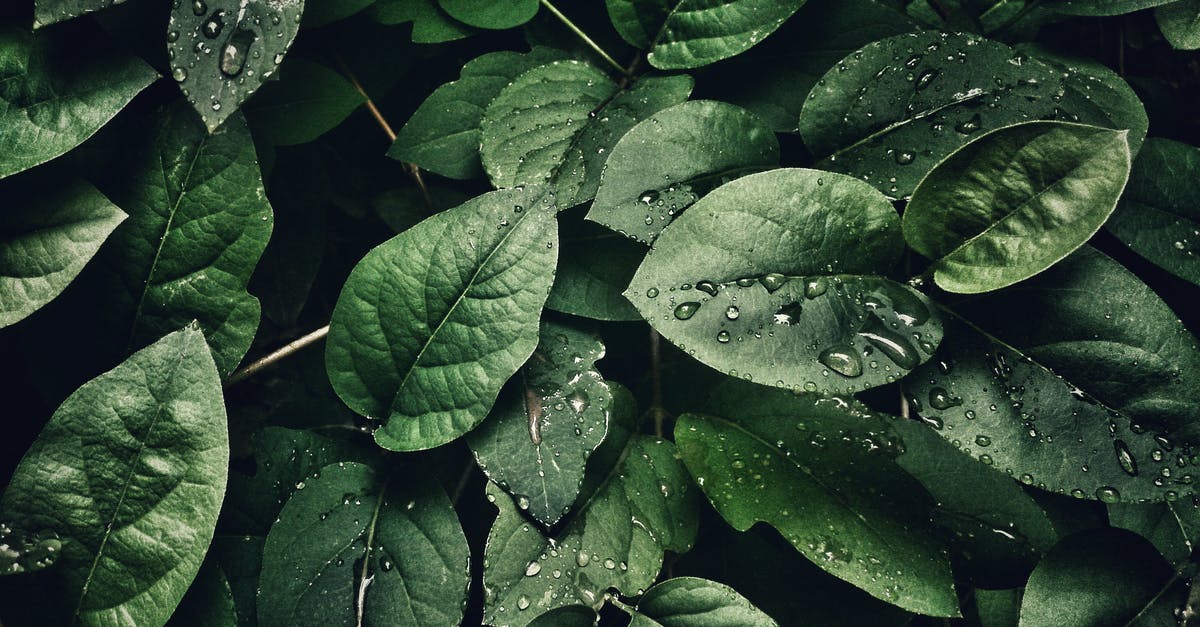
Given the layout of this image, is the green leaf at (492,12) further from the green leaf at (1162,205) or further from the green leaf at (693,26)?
the green leaf at (1162,205)

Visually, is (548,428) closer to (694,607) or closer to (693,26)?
(694,607)

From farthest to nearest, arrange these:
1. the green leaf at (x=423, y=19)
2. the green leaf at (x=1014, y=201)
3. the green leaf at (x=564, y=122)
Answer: the green leaf at (x=423, y=19) < the green leaf at (x=564, y=122) < the green leaf at (x=1014, y=201)

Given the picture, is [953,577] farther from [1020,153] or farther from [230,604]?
[230,604]

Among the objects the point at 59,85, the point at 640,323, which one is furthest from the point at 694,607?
the point at 59,85

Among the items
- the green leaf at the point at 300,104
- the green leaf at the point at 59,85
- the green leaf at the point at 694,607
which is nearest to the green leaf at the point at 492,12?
the green leaf at the point at 300,104

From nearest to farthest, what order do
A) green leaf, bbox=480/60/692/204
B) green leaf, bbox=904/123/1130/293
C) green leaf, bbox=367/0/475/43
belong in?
1. green leaf, bbox=904/123/1130/293
2. green leaf, bbox=480/60/692/204
3. green leaf, bbox=367/0/475/43

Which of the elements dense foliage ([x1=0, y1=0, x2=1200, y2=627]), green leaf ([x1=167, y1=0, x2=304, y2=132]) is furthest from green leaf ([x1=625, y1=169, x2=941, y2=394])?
green leaf ([x1=167, y1=0, x2=304, y2=132])

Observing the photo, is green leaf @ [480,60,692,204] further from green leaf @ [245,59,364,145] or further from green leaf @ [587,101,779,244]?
green leaf @ [245,59,364,145]
